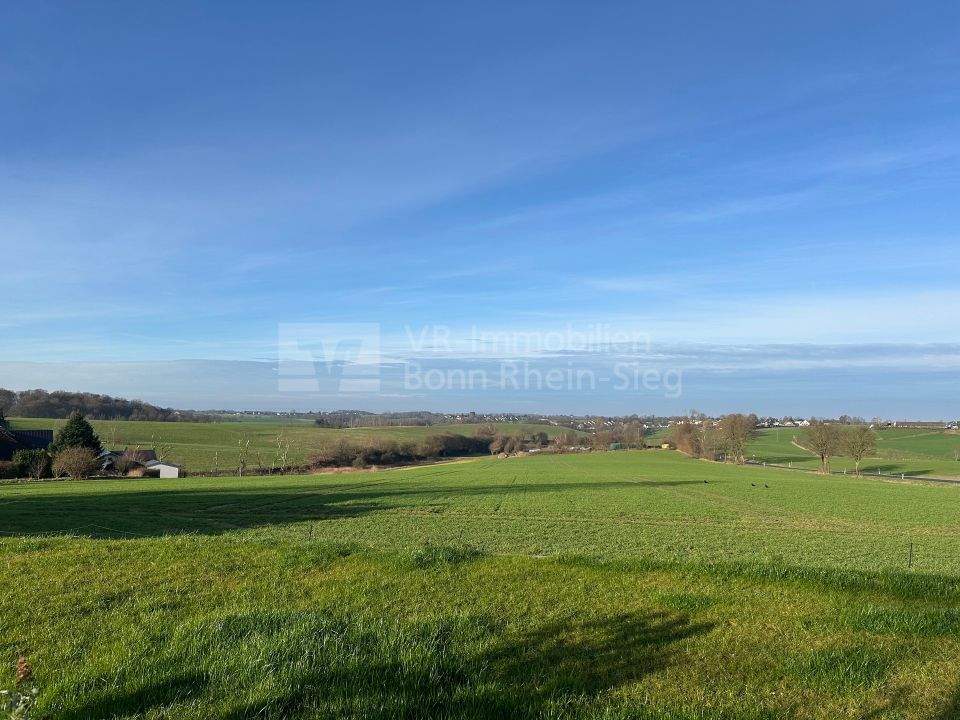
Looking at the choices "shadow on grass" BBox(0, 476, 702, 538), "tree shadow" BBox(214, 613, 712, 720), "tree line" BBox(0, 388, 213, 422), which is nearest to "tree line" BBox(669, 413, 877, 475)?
"shadow on grass" BBox(0, 476, 702, 538)

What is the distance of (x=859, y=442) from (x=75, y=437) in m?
106

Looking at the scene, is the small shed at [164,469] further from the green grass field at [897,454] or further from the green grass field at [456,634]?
the green grass field at [897,454]

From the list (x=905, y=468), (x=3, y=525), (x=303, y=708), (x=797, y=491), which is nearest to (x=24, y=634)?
(x=303, y=708)

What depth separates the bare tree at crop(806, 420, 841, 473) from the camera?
97.1 meters

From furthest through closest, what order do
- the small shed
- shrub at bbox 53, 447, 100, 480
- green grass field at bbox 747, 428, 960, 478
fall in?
1. green grass field at bbox 747, 428, 960, 478
2. the small shed
3. shrub at bbox 53, 447, 100, 480

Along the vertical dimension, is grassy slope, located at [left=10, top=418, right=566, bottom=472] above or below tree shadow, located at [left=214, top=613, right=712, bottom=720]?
below

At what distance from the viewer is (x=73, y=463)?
64875 millimetres

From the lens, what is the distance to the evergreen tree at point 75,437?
229 feet

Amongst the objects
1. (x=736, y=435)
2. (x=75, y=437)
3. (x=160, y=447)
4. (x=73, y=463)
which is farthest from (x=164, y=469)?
(x=736, y=435)

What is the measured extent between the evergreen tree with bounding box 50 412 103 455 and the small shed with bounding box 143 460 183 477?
709cm

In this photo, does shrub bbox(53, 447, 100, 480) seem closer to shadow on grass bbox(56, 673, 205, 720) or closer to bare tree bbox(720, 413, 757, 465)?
shadow on grass bbox(56, 673, 205, 720)

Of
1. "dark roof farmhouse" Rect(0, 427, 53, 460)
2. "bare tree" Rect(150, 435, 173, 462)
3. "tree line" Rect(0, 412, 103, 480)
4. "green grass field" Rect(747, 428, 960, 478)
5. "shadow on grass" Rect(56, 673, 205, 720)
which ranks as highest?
"shadow on grass" Rect(56, 673, 205, 720)

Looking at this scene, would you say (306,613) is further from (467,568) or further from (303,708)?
(467,568)

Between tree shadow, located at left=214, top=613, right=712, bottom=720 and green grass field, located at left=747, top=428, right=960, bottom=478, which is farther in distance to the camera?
green grass field, located at left=747, top=428, right=960, bottom=478
